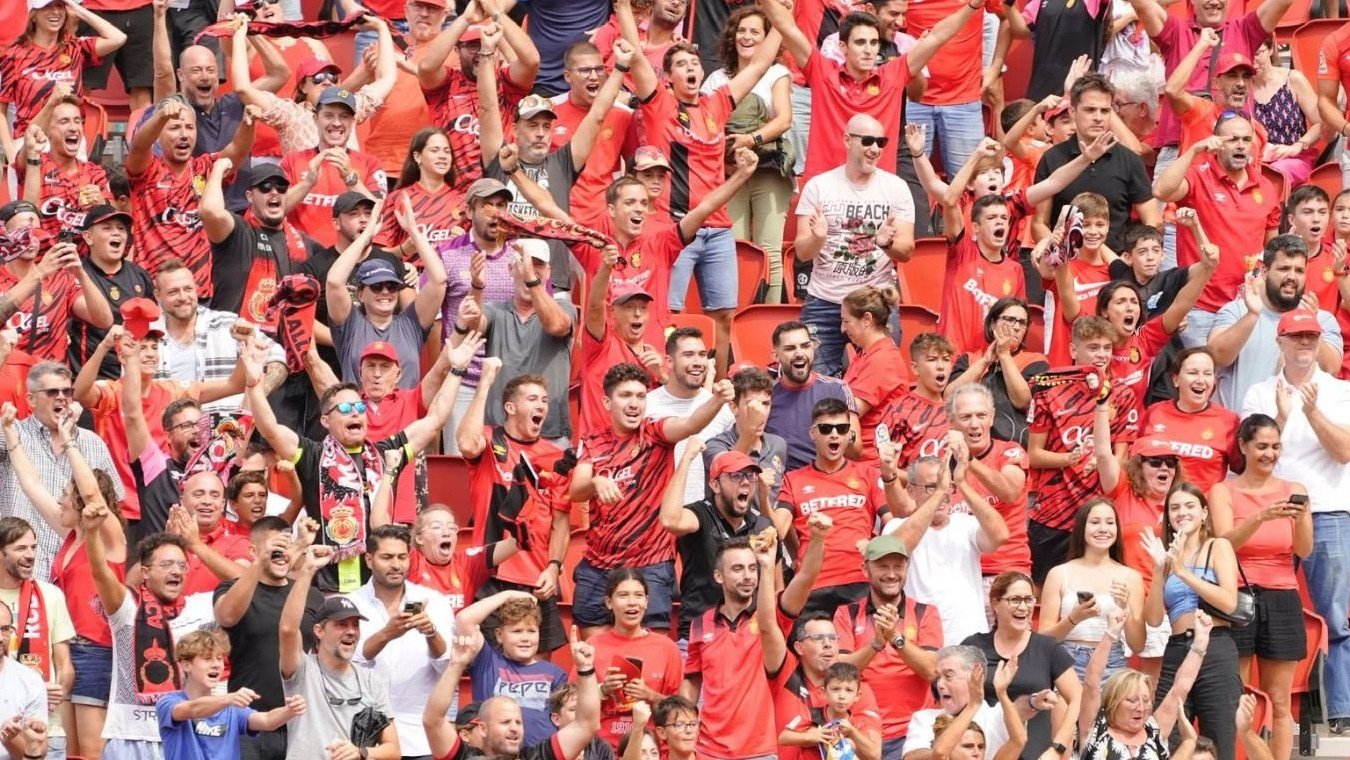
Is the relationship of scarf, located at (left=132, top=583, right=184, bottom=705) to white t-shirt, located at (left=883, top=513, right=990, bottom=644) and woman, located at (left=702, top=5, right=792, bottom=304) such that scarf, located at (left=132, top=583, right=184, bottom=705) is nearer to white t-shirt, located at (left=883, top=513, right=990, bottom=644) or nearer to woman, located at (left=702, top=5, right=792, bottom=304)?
white t-shirt, located at (left=883, top=513, right=990, bottom=644)

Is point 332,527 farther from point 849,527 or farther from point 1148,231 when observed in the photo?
point 1148,231

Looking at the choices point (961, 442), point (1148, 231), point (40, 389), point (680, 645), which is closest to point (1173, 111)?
point (1148, 231)

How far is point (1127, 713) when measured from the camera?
12406 millimetres

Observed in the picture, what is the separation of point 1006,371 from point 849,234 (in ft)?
4.62

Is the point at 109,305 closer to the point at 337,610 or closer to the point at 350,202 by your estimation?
the point at 350,202

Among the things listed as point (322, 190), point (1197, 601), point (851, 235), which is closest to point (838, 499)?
point (1197, 601)

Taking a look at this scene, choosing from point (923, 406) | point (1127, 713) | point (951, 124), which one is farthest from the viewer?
point (951, 124)

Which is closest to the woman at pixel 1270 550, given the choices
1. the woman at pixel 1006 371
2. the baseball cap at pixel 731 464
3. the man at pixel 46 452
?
the woman at pixel 1006 371

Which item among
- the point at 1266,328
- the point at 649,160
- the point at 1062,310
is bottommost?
the point at 1062,310

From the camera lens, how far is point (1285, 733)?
1337 cm

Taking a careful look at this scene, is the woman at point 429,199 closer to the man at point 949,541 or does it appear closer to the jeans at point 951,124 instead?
the jeans at point 951,124

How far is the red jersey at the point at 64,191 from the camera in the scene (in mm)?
15352

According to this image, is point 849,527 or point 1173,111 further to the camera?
point 1173,111

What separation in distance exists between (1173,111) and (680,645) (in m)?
5.38
